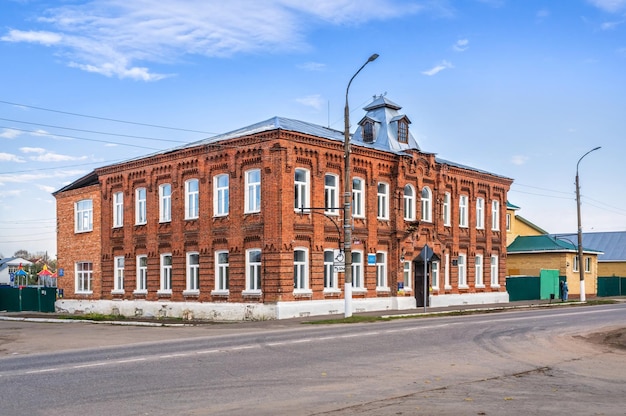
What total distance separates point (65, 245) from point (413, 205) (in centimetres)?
2235

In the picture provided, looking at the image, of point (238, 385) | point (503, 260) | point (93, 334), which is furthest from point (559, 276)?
point (238, 385)

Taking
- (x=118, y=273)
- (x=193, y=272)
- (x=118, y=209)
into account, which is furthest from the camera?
→ (x=118, y=209)

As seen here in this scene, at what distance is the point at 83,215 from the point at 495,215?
26.6 metres

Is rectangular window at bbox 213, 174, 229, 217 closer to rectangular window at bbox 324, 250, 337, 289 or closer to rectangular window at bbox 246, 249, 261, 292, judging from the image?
rectangular window at bbox 246, 249, 261, 292

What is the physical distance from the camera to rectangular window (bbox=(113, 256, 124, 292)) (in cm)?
4097

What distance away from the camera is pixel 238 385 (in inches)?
447

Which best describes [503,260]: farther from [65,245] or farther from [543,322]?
[65,245]

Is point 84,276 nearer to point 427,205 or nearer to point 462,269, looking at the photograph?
point 427,205

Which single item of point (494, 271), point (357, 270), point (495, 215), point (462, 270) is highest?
point (495, 215)

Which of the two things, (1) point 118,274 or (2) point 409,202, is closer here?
(2) point 409,202

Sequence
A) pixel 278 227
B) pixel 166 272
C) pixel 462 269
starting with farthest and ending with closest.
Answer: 1. pixel 462 269
2. pixel 166 272
3. pixel 278 227

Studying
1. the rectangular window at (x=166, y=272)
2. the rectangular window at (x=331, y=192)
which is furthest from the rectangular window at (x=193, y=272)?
the rectangular window at (x=331, y=192)

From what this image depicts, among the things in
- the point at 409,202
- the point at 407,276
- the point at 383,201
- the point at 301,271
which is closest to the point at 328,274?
the point at 301,271

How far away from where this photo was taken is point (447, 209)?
4253 cm
